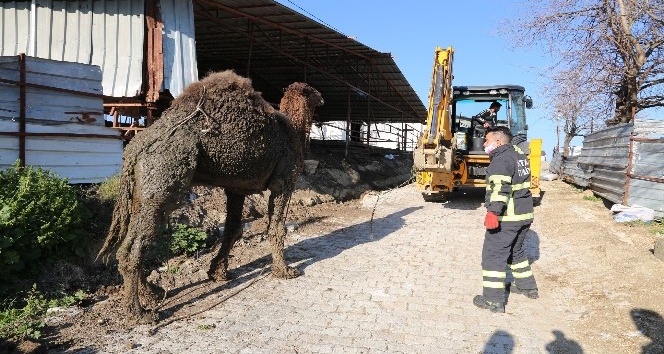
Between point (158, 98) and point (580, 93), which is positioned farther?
point (580, 93)

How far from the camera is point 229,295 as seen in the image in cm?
475

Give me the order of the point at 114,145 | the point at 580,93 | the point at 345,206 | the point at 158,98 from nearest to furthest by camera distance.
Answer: the point at 114,145
the point at 158,98
the point at 580,93
the point at 345,206

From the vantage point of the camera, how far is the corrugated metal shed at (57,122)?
6.13m

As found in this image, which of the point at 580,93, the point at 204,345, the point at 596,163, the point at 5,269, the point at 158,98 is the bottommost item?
the point at 204,345

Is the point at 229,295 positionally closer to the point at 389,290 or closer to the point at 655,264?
the point at 389,290

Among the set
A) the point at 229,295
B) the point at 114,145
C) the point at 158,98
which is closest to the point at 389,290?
the point at 229,295

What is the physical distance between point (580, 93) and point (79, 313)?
11.3m

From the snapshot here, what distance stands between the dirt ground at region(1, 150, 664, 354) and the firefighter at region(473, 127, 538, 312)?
0.51 m

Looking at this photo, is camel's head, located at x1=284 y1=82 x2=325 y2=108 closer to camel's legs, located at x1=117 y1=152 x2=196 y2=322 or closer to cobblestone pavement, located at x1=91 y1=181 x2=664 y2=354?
cobblestone pavement, located at x1=91 y1=181 x2=664 y2=354

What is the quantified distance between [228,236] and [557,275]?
174 inches

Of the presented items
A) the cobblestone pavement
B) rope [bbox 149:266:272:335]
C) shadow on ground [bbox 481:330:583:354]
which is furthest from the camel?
shadow on ground [bbox 481:330:583:354]

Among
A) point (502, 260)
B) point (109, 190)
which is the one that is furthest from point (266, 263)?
point (502, 260)

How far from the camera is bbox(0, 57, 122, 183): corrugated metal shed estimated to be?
241 inches

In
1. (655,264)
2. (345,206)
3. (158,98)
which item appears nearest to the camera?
(655,264)
